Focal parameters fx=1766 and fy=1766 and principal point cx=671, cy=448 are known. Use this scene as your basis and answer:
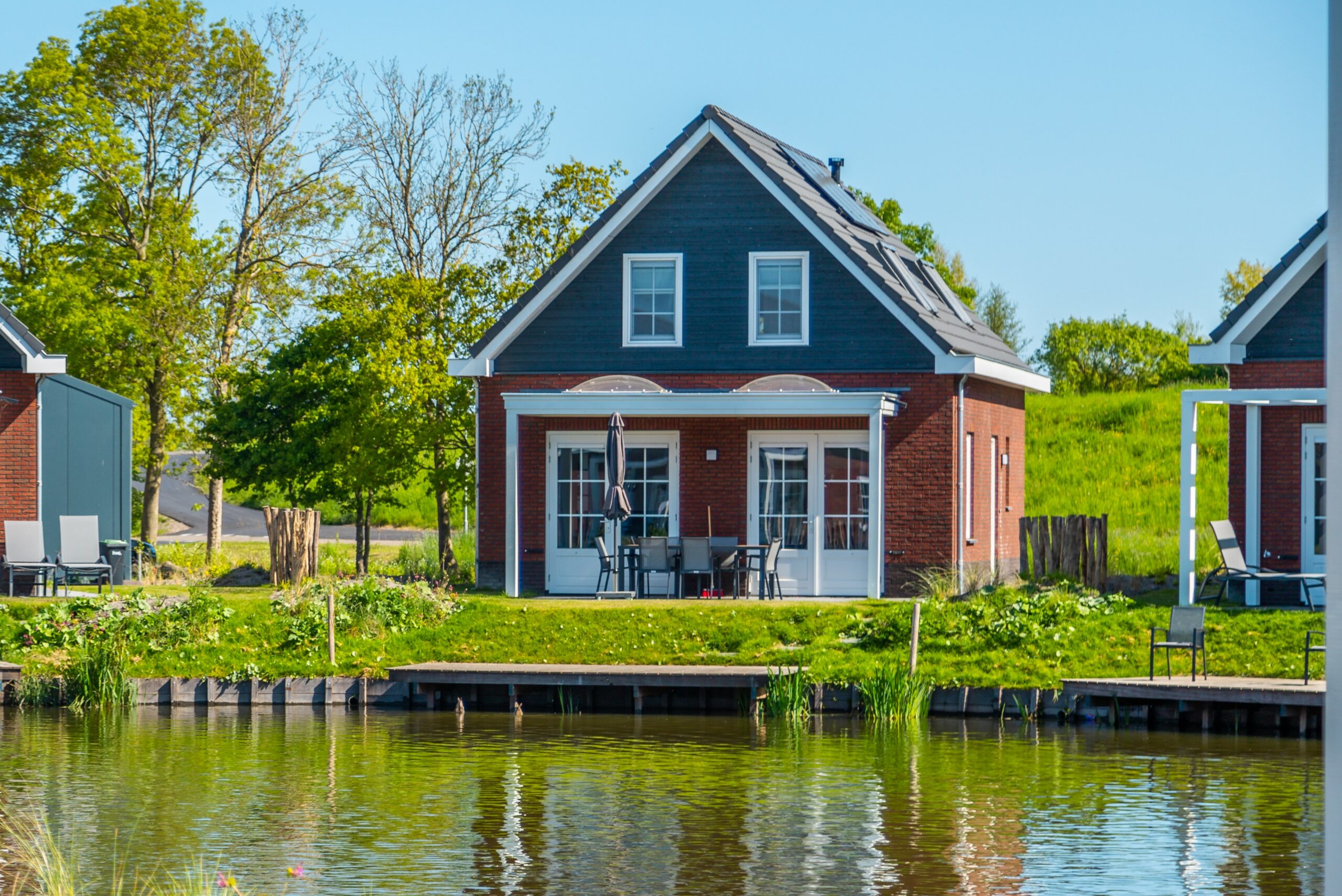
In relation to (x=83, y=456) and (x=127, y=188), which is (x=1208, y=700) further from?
(x=127, y=188)

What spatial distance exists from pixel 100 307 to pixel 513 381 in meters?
11.2

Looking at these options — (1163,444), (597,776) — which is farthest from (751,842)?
(1163,444)

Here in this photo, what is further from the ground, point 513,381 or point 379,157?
point 379,157

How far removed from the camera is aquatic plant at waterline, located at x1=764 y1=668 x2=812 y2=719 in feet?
57.2

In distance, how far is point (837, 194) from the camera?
2725cm

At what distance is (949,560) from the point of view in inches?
913

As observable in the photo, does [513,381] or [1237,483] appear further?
[513,381]

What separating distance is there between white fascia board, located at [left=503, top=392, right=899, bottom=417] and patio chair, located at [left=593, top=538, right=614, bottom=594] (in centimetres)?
177

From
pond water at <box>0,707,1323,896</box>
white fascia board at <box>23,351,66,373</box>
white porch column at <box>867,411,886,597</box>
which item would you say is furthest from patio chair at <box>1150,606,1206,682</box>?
white fascia board at <box>23,351,66,373</box>

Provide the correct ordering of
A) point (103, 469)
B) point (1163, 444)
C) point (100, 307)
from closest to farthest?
point (103, 469) → point (100, 307) → point (1163, 444)

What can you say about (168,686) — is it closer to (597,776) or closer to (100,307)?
(597,776)

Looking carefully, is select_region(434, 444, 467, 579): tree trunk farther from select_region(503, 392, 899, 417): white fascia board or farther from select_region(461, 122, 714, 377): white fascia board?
select_region(503, 392, 899, 417): white fascia board

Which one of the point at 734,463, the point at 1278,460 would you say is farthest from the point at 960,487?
the point at 1278,460

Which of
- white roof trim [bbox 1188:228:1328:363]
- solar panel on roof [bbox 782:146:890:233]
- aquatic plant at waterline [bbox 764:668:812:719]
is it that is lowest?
aquatic plant at waterline [bbox 764:668:812:719]
